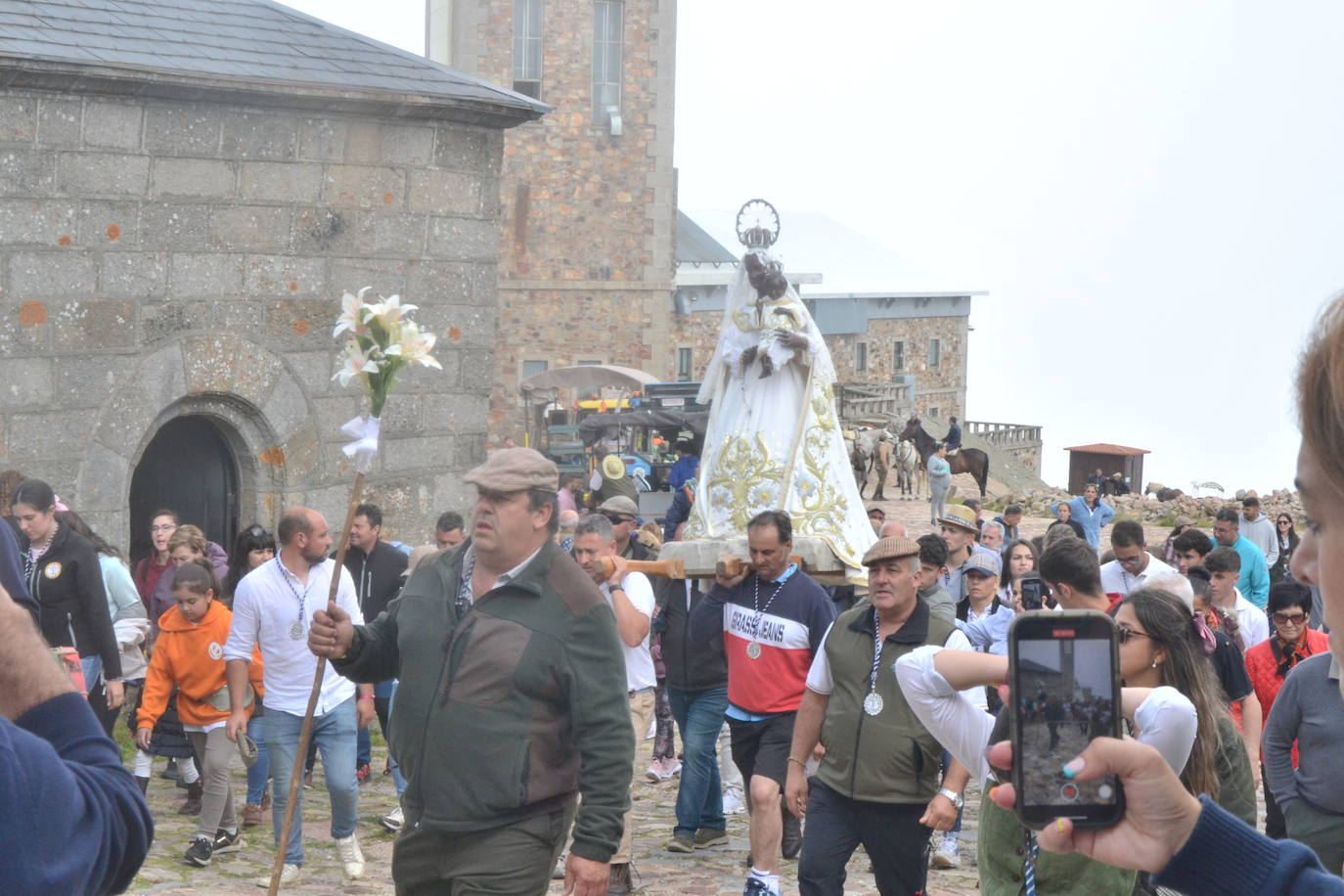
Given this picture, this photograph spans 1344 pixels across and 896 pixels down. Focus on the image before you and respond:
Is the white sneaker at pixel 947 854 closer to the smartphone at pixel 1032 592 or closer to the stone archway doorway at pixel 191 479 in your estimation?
the smartphone at pixel 1032 592

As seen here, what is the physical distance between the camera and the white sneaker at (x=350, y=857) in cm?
792

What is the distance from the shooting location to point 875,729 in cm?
599

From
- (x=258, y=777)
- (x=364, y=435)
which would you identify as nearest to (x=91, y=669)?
(x=258, y=777)

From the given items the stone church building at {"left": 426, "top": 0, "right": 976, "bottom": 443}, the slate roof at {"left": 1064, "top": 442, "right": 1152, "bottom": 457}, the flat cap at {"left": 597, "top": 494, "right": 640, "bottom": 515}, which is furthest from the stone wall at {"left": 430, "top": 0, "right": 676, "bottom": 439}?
the flat cap at {"left": 597, "top": 494, "right": 640, "bottom": 515}

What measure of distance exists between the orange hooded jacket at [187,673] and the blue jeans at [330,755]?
75 centimetres

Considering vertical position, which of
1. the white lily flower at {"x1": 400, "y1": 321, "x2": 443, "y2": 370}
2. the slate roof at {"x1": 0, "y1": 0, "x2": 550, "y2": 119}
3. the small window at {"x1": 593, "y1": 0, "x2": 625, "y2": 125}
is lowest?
the white lily flower at {"x1": 400, "y1": 321, "x2": 443, "y2": 370}

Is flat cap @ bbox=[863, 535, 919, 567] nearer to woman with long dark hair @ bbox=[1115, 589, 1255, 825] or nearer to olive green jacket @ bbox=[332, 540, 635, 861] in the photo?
olive green jacket @ bbox=[332, 540, 635, 861]

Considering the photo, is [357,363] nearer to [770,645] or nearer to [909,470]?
[770,645]

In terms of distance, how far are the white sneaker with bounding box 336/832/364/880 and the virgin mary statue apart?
565cm

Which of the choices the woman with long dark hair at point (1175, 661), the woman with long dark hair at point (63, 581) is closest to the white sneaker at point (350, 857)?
the woman with long dark hair at point (63, 581)

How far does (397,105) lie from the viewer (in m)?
11.3

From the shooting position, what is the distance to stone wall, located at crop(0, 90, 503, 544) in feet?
33.2

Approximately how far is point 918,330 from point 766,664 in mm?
52378

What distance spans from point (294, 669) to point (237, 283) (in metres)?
4.00
